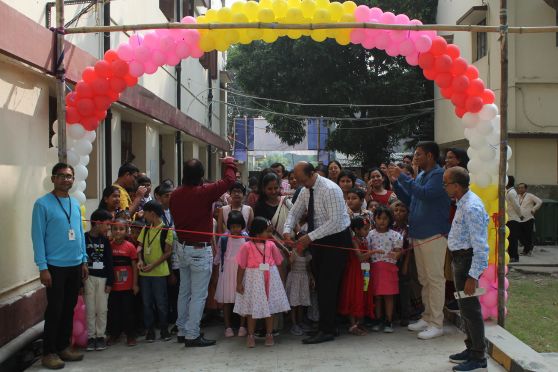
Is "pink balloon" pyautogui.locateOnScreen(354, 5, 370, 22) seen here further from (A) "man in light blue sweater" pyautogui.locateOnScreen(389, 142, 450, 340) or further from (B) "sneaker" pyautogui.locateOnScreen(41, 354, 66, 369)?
(B) "sneaker" pyautogui.locateOnScreen(41, 354, 66, 369)

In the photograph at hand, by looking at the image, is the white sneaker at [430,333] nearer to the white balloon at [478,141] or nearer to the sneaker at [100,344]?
the white balloon at [478,141]

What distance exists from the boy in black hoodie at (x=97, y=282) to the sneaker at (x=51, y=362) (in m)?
0.53

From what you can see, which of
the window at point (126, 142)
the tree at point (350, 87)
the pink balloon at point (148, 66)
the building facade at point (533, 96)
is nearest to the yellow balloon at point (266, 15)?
the pink balloon at point (148, 66)

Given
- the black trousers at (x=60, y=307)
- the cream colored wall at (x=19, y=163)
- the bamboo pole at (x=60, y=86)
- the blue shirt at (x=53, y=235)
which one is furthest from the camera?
the bamboo pole at (x=60, y=86)

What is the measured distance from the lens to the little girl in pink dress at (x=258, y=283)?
5.36m

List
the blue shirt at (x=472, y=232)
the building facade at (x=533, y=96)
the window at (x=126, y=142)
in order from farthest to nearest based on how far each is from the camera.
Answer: the building facade at (x=533, y=96) → the window at (x=126, y=142) → the blue shirt at (x=472, y=232)

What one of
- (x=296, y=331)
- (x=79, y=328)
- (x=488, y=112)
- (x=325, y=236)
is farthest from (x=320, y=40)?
(x=79, y=328)

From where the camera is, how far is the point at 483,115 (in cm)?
563

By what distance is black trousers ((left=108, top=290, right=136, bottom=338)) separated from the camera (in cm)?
549

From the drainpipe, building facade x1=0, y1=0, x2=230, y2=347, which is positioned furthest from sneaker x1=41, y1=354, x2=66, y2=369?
the drainpipe

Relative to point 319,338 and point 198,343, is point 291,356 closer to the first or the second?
point 319,338

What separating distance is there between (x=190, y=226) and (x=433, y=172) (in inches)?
97.1

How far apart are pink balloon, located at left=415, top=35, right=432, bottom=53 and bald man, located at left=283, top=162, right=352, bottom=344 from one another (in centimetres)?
160

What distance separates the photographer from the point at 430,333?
5527 millimetres
